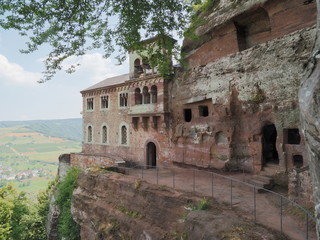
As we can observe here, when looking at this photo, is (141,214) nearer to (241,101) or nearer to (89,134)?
(241,101)

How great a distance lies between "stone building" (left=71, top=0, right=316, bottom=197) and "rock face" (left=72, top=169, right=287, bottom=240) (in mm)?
5195

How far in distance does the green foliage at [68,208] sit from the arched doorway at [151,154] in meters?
6.16

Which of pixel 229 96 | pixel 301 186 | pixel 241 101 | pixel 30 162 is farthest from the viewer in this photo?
pixel 30 162

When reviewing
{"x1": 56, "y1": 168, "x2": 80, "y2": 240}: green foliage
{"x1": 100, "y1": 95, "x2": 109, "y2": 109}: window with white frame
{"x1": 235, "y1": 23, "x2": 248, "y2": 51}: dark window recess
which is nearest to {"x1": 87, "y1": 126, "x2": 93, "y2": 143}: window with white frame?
{"x1": 100, "y1": 95, "x2": 109, "y2": 109}: window with white frame

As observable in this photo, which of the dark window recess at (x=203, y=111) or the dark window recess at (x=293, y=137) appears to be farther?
the dark window recess at (x=203, y=111)

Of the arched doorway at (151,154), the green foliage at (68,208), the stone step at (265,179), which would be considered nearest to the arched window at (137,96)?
the arched doorway at (151,154)

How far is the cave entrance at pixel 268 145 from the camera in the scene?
44.5ft

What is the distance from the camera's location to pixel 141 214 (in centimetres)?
1166

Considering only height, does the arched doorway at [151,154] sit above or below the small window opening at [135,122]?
below

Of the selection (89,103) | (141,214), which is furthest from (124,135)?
(141,214)

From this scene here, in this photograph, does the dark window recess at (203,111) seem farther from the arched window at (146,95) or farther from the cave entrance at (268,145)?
the arched window at (146,95)

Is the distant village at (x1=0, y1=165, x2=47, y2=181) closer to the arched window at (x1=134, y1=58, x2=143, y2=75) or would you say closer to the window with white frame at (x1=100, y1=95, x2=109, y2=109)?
the window with white frame at (x1=100, y1=95, x2=109, y2=109)

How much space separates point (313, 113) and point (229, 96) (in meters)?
9.66

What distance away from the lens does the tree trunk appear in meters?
4.57
